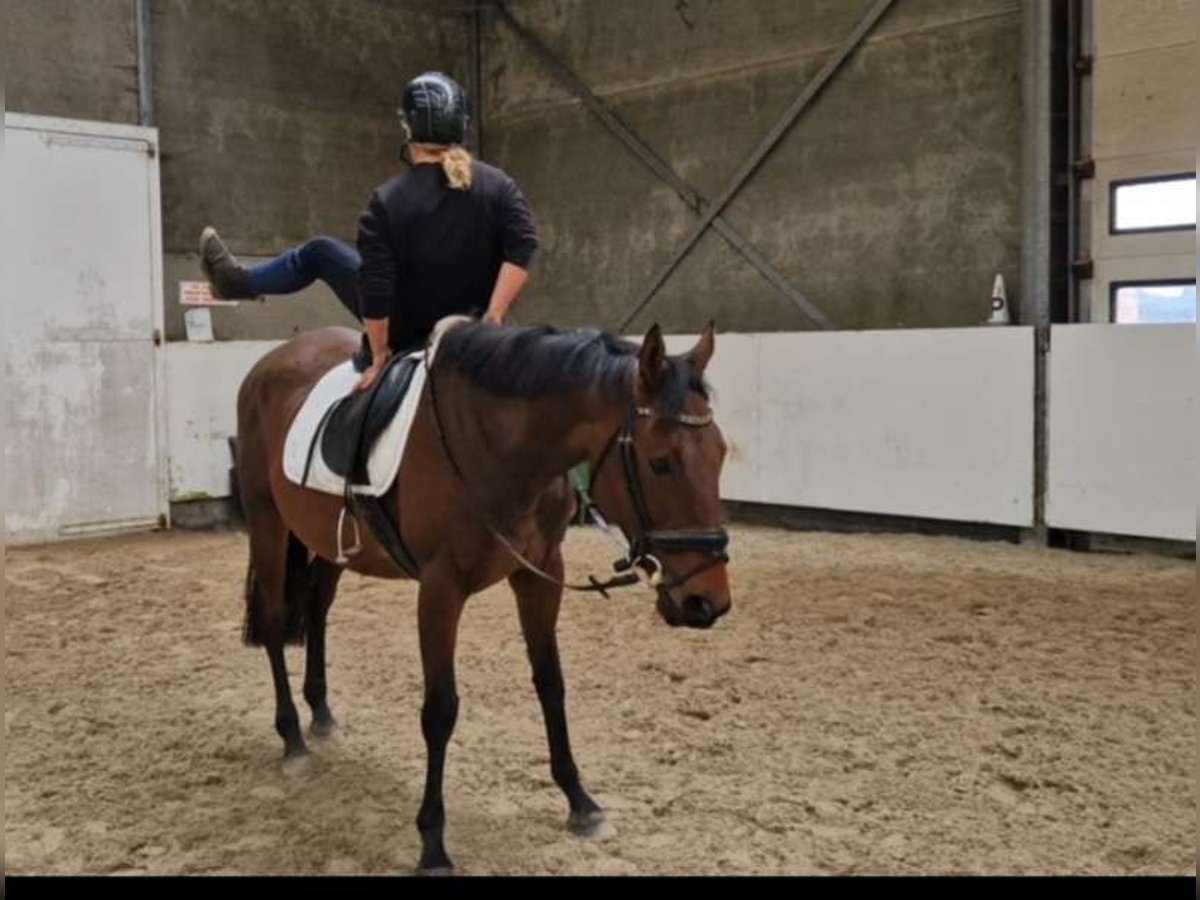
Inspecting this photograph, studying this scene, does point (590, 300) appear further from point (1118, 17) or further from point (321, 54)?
point (1118, 17)

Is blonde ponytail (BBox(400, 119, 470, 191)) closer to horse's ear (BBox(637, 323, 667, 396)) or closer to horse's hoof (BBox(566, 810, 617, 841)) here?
horse's ear (BBox(637, 323, 667, 396))

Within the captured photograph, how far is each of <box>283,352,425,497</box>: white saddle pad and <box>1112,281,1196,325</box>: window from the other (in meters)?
3.94

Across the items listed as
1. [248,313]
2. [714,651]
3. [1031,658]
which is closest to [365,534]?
[714,651]

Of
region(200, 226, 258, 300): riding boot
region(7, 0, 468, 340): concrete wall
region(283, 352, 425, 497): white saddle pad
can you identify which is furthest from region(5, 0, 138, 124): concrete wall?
region(283, 352, 425, 497): white saddle pad

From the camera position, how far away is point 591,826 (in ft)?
8.07

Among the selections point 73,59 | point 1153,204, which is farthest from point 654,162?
point 73,59

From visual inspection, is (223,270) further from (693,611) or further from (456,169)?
(693,611)

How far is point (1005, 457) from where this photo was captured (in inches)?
224

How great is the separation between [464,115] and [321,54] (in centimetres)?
576

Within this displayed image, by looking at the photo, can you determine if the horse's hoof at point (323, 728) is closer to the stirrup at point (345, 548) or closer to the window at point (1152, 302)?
the stirrup at point (345, 548)

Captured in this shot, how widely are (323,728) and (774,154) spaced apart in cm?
488

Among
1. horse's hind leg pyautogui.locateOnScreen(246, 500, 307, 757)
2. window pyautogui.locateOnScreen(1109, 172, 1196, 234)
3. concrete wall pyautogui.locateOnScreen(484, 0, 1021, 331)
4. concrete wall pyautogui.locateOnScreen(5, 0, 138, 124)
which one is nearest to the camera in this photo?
horse's hind leg pyautogui.locateOnScreen(246, 500, 307, 757)

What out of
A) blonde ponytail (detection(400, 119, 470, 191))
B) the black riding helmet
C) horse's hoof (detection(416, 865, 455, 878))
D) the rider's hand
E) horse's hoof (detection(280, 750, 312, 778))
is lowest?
horse's hoof (detection(416, 865, 455, 878))

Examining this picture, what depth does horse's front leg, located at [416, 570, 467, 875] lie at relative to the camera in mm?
2318
